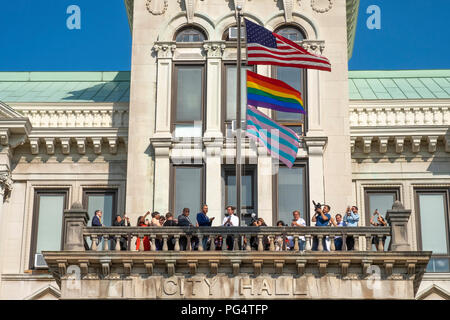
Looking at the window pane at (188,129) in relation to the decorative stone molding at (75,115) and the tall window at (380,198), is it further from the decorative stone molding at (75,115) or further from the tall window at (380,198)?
the tall window at (380,198)

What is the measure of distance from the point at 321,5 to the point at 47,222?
12.8 metres

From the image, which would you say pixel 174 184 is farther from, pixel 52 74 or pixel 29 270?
pixel 52 74

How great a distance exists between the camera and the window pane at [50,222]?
39.2 meters

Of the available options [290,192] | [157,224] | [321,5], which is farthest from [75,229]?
[321,5]

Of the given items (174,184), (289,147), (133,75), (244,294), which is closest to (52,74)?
(133,75)

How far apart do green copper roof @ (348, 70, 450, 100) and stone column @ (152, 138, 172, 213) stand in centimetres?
953

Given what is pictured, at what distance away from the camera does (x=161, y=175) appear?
36.5 m

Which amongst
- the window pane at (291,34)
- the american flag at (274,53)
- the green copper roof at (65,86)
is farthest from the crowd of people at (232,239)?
the green copper roof at (65,86)

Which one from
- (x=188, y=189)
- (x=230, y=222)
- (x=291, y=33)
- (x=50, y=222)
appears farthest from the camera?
(x=50, y=222)

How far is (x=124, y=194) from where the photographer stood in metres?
39.3

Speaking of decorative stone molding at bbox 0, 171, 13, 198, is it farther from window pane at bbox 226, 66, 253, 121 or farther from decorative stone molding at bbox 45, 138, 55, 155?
window pane at bbox 226, 66, 253, 121

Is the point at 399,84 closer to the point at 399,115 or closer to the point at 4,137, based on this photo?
the point at 399,115

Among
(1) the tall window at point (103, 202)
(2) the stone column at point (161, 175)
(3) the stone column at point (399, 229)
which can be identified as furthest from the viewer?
(1) the tall window at point (103, 202)

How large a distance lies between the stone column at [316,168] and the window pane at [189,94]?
408 cm
